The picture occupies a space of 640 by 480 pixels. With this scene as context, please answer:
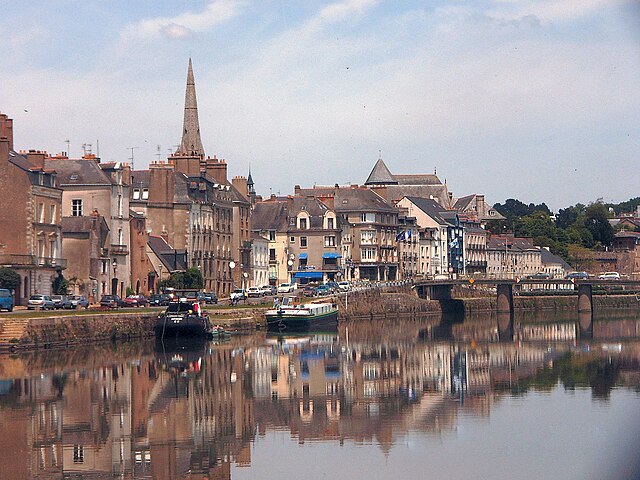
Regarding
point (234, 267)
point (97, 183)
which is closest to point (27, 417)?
point (97, 183)

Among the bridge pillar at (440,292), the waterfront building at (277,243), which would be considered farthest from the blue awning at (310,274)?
the bridge pillar at (440,292)

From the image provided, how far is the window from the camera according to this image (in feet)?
303

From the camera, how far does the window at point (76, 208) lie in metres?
92.5

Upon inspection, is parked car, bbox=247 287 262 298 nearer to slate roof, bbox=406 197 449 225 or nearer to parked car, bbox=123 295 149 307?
parked car, bbox=123 295 149 307

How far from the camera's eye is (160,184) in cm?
10438

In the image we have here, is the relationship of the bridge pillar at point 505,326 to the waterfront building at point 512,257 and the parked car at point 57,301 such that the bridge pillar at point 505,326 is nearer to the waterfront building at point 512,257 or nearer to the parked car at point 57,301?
the parked car at point 57,301

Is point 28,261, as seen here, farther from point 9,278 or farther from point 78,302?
point 78,302

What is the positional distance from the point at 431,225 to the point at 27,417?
11435 centimetres

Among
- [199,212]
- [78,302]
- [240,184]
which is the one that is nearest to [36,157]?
[78,302]

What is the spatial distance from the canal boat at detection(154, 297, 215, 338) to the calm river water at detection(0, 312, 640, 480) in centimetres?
97

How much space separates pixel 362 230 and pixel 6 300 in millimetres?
68690

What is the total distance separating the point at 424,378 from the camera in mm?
59188

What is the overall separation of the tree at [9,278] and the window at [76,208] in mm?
14442

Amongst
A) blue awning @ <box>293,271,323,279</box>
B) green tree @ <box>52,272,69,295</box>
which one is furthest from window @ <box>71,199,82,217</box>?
blue awning @ <box>293,271,323,279</box>
